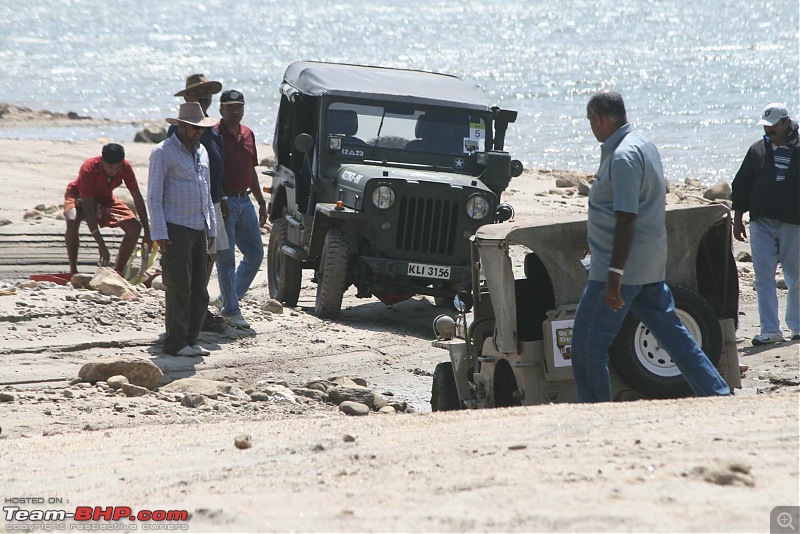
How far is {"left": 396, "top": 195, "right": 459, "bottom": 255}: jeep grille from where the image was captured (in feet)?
34.1

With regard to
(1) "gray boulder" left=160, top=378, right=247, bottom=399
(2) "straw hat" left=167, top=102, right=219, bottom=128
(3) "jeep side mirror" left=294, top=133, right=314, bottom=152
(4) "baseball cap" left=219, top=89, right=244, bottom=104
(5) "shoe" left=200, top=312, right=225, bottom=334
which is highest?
(4) "baseball cap" left=219, top=89, right=244, bottom=104

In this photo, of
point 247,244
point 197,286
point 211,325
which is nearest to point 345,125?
point 247,244

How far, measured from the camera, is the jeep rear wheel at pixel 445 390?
23.6 feet

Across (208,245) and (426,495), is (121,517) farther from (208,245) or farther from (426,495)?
(208,245)

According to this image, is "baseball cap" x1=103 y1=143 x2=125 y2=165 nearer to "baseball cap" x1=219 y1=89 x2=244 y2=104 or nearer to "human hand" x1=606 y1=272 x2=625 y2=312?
"baseball cap" x1=219 y1=89 x2=244 y2=104

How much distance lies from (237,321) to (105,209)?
7.41 feet

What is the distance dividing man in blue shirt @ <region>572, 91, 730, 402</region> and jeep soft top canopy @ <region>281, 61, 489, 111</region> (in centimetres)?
537

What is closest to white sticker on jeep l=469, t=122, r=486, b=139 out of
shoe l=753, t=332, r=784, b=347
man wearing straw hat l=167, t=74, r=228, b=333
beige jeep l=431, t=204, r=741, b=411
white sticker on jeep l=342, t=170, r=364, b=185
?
white sticker on jeep l=342, t=170, r=364, b=185

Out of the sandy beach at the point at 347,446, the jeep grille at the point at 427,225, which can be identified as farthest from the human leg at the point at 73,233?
the jeep grille at the point at 427,225

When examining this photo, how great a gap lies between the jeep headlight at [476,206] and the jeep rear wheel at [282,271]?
1.86 meters

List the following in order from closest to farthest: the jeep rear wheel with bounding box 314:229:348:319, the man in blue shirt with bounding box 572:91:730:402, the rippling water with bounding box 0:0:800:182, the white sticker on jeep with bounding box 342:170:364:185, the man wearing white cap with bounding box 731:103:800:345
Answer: the man in blue shirt with bounding box 572:91:730:402
the man wearing white cap with bounding box 731:103:800:345
the jeep rear wheel with bounding box 314:229:348:319
the white sticker on jeep with bounding box 342:170:364:185
the rippling water with bounding box 0:0:800:182

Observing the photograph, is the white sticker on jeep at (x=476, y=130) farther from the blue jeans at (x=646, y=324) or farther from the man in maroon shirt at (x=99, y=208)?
the blue jeans at (x=646, y=324)

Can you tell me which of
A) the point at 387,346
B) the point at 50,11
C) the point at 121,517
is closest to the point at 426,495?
the point at 121,517

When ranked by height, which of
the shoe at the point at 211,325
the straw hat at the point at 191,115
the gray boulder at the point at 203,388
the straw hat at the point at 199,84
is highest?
the straw hat at the point at 199,84
